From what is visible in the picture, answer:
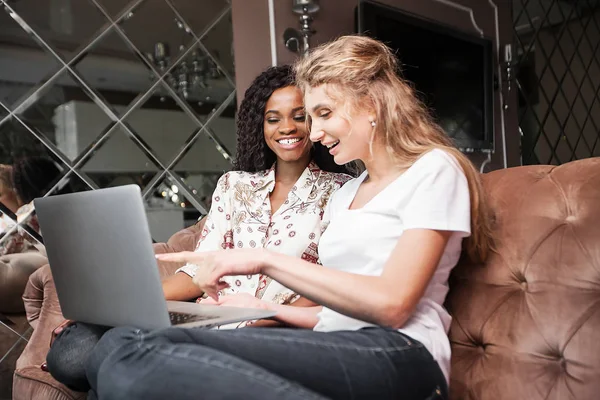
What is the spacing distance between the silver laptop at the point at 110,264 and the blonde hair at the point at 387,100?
42cm

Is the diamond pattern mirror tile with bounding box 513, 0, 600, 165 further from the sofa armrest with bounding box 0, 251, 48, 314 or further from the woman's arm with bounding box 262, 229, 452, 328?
the woman's arm with bounding box 262, 229, 452, 328

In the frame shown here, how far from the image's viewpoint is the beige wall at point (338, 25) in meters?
2.74

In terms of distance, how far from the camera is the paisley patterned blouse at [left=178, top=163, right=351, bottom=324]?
5.03 feet

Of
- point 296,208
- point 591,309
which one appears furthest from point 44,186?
point 591,309

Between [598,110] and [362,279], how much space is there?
467 centimetres

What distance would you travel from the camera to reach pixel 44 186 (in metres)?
2.14

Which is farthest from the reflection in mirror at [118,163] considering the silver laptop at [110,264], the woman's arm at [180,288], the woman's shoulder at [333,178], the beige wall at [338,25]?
the silver laptop at [110,264]

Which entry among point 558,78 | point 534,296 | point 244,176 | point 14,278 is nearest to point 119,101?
point 14,278

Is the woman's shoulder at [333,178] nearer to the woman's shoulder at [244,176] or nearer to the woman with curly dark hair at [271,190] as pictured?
the woman with curly dark hair at [271,190]

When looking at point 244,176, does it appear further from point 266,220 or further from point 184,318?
point 184,318

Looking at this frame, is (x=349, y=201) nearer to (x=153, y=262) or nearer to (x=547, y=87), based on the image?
(x=153, y=262)

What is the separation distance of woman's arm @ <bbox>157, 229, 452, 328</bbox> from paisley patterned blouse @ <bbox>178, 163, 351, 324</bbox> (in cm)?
49

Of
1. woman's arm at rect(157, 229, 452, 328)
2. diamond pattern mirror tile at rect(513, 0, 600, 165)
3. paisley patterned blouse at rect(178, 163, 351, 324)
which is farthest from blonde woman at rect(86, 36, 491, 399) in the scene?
diamond pattern mirror tile at rect(513, 0, 600, 165)

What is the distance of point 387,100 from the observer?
3.90 ft
